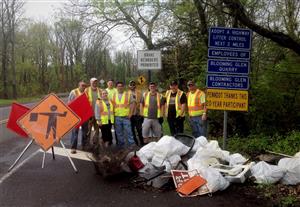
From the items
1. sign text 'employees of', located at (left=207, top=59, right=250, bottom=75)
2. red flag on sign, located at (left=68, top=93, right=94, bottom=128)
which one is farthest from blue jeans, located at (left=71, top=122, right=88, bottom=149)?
sign text 'employees of', located at (left=207, top=59, right=250, bottom=75)

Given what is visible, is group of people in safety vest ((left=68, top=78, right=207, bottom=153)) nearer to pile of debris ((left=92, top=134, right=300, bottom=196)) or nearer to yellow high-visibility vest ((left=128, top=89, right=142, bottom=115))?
yellow high-visibility vest ((left=128, top=89, right=142, bottom=115))

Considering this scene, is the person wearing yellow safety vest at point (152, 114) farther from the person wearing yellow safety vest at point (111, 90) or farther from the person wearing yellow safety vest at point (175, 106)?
the person wearing yellow safety vest at point (111, 90)

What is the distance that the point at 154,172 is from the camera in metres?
8.28

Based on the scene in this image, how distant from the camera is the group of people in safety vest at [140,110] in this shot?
1206 cm

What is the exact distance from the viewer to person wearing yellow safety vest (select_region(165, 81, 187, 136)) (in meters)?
12.4

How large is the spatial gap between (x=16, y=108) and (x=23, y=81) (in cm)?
6398

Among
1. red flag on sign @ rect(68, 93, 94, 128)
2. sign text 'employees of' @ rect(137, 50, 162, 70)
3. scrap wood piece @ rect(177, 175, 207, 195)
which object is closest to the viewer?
scrap wood piece @ rect(177, 175, 207, 195)

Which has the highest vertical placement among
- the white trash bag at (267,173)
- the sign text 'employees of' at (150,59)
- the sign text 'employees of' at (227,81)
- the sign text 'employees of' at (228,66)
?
the sign text 'employees of' at (150,59)

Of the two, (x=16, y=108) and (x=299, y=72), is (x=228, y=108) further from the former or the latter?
(x=16, y=108)

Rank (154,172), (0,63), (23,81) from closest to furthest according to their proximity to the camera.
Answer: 1. (154,172)
2. (0,63)
3. (23,81)

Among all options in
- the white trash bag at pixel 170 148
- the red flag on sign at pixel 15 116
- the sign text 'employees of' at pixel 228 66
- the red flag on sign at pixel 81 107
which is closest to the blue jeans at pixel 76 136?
the red flag on sign at pixel 81 107

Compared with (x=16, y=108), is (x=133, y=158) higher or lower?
lower

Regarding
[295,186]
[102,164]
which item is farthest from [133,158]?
[295,186]

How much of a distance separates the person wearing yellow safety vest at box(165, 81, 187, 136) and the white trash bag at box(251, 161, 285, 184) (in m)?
4.50
